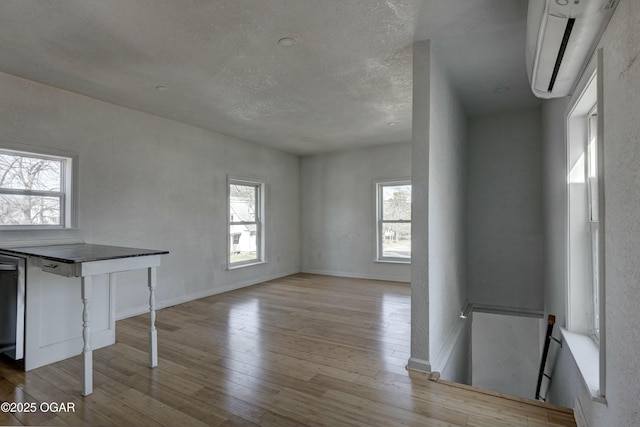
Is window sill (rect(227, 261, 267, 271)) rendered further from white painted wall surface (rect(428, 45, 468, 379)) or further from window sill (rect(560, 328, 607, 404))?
window sill (rect(560, 328, 607, 404))

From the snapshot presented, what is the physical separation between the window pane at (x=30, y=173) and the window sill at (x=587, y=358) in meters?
4.64

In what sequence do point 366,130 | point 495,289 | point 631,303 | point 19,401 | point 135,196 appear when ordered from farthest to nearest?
point 366,130
point 495,289
point 135,196
point 19,401
point 631,303

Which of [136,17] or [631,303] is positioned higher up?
[136,17]

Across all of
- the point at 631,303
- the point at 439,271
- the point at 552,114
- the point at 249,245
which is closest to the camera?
the point at 631,303

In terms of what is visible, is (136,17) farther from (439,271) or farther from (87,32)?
(439,271)

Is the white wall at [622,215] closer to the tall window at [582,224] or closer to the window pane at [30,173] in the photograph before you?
the tall window at [582,224]

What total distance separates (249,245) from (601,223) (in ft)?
17.1

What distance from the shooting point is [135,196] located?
163 inches

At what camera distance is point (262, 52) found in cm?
274

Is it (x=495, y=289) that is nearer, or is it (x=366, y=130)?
(x=495, y=289)

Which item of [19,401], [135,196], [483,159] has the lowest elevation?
[19,401]

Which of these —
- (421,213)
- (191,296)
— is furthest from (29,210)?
(421,213)

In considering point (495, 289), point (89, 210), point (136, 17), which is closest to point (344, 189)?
point (495, 289)

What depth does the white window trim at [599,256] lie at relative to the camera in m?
1.57
